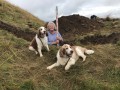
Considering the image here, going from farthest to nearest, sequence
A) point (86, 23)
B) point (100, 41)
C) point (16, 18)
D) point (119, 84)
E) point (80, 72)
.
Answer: point (86, 23) < point (16, 18) < point (100, 41) < point (80, 72) < point (119, 84)

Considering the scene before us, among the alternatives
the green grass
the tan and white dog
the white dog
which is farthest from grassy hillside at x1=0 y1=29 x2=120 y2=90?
the white dog

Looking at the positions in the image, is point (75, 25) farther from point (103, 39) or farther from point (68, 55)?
point (68, 55)

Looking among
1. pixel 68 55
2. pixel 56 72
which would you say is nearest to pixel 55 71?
pixel 56 72

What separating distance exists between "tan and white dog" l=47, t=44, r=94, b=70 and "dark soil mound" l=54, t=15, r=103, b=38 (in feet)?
31.9

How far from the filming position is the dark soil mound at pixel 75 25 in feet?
71.1

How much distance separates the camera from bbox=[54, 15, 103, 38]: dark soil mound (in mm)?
21658

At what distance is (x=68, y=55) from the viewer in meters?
10.5

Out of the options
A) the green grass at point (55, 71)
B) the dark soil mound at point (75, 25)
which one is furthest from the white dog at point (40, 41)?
the dark soil mound at point (75, 25)

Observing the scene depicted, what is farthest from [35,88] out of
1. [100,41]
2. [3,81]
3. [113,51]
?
[100,41]

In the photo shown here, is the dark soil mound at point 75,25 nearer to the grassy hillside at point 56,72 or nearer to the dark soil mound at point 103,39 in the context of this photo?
the dark soil mound at point 103,39

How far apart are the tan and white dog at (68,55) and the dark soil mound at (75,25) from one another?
31.9 ft

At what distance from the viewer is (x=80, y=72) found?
10273mm

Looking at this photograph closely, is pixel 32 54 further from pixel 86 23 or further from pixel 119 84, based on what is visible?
pixel 86 23

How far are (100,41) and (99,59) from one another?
146 inches
